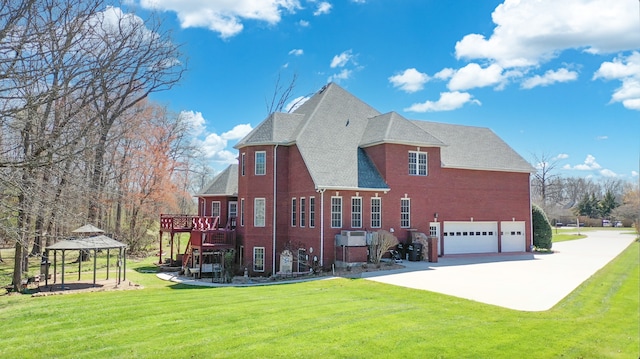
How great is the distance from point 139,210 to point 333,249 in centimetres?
2274

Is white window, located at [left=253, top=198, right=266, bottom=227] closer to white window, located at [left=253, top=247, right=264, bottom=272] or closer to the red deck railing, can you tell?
white window, located at [left=253, top=247, right=264, bottom=272]

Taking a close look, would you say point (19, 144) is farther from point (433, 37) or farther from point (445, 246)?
point (445, 246)

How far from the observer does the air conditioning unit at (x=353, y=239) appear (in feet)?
71.4

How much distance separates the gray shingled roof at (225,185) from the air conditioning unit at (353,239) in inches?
434

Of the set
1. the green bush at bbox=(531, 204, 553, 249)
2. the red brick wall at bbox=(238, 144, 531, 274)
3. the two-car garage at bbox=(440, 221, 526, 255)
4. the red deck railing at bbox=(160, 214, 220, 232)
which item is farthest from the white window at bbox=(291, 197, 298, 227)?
the green bush at bbox=(531, 204, 553, 249)

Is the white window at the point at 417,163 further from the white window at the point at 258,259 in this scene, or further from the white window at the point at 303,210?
the white window at the point at 258,259

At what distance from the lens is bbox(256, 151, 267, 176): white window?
25.5 m

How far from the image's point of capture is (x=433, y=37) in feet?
65.2

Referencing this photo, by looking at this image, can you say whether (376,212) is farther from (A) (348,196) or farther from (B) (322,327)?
(B) (322,327)

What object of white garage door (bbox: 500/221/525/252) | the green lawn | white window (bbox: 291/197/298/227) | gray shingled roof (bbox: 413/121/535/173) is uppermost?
gray shingled roof (bbox: 413/121/535/173)

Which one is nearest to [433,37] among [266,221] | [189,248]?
[266,221]

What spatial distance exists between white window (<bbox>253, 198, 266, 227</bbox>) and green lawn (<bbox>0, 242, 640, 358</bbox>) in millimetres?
10012

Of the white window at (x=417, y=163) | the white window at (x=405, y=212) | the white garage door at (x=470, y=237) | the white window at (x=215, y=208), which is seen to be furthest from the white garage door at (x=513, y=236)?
the white window at (x=215, y=208)

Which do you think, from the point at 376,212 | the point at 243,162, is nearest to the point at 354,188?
the point at 376,212
